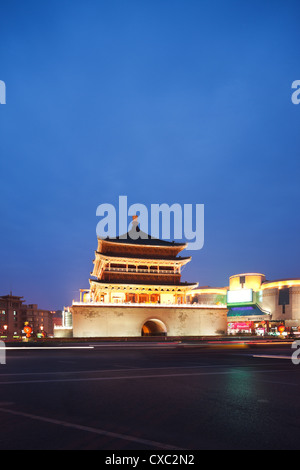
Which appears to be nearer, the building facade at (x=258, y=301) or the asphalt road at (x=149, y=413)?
the asphalt road at (x=149, y=413)

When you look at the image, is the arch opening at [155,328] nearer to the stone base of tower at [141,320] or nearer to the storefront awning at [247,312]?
the stone base of tower at [141,320]

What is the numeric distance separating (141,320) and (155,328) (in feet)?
25.7

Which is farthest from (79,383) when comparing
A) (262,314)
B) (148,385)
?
(262,314)

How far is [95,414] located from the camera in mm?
6082

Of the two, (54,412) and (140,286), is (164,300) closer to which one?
(140,286)

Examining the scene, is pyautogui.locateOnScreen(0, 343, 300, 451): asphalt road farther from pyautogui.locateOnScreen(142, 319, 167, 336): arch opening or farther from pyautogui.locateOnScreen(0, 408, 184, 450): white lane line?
pyautogui.locateOnScreen(142, 319, 167, 336): arch opening

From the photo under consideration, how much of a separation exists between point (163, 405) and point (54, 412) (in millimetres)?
1861

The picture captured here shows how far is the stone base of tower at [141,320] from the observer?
158ft

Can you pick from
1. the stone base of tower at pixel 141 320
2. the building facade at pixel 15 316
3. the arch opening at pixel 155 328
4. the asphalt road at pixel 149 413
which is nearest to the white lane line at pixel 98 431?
the asphalt road at pixel 149 413

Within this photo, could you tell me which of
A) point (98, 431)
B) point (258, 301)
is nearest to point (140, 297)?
point (258, 301)

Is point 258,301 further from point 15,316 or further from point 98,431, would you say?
point 98,431

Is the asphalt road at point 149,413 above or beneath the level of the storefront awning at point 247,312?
above

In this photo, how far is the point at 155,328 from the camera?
187ft

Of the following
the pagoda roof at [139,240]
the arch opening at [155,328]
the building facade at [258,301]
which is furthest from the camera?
the building facade at [258,301]
